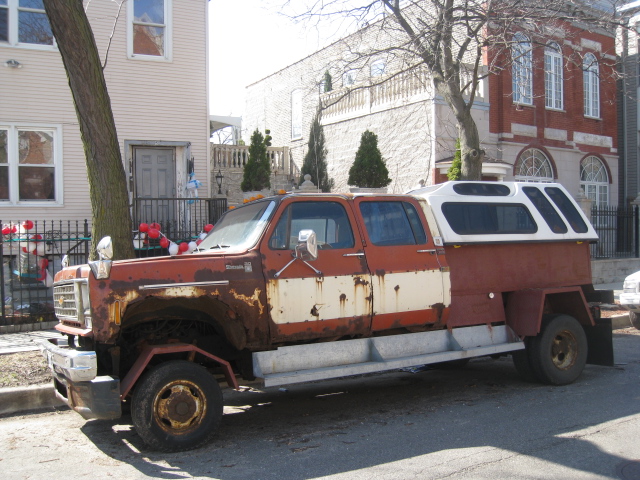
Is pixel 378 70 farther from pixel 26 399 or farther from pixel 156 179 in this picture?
pixel 26 399

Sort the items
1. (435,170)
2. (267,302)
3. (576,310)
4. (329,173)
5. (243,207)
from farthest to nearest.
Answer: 1. (329,173)
2. (435,170)
3. (576,310)
4. (243,207)
5. (267,302)

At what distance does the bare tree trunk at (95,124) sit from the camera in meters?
7.64

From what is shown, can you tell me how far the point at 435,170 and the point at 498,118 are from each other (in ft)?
10.5

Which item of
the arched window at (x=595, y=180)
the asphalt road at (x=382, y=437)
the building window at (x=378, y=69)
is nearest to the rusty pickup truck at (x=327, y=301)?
the asphalt road at (x=382, y=437)

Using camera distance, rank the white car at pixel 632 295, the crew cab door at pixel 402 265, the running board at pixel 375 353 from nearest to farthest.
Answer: the running board at pixel 375 353
the crew cab door at pixel 402 265
the white car at pixel 632 295

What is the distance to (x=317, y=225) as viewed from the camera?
6188mm

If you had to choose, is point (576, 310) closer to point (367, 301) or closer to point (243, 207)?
point (367, 301)

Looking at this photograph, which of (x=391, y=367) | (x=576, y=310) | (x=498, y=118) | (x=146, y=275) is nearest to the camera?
(x=146, y=275)

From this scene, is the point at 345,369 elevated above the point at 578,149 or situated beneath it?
situated beneath

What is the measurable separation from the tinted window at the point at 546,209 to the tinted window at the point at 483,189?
0.98 feet

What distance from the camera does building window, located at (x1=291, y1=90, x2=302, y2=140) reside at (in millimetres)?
24000

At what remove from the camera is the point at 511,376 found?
802 cm

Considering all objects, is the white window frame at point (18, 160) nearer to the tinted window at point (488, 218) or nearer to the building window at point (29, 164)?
the building window at point (29, 164)

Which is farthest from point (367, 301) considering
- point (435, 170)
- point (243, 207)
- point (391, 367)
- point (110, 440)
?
point (435, 170)
